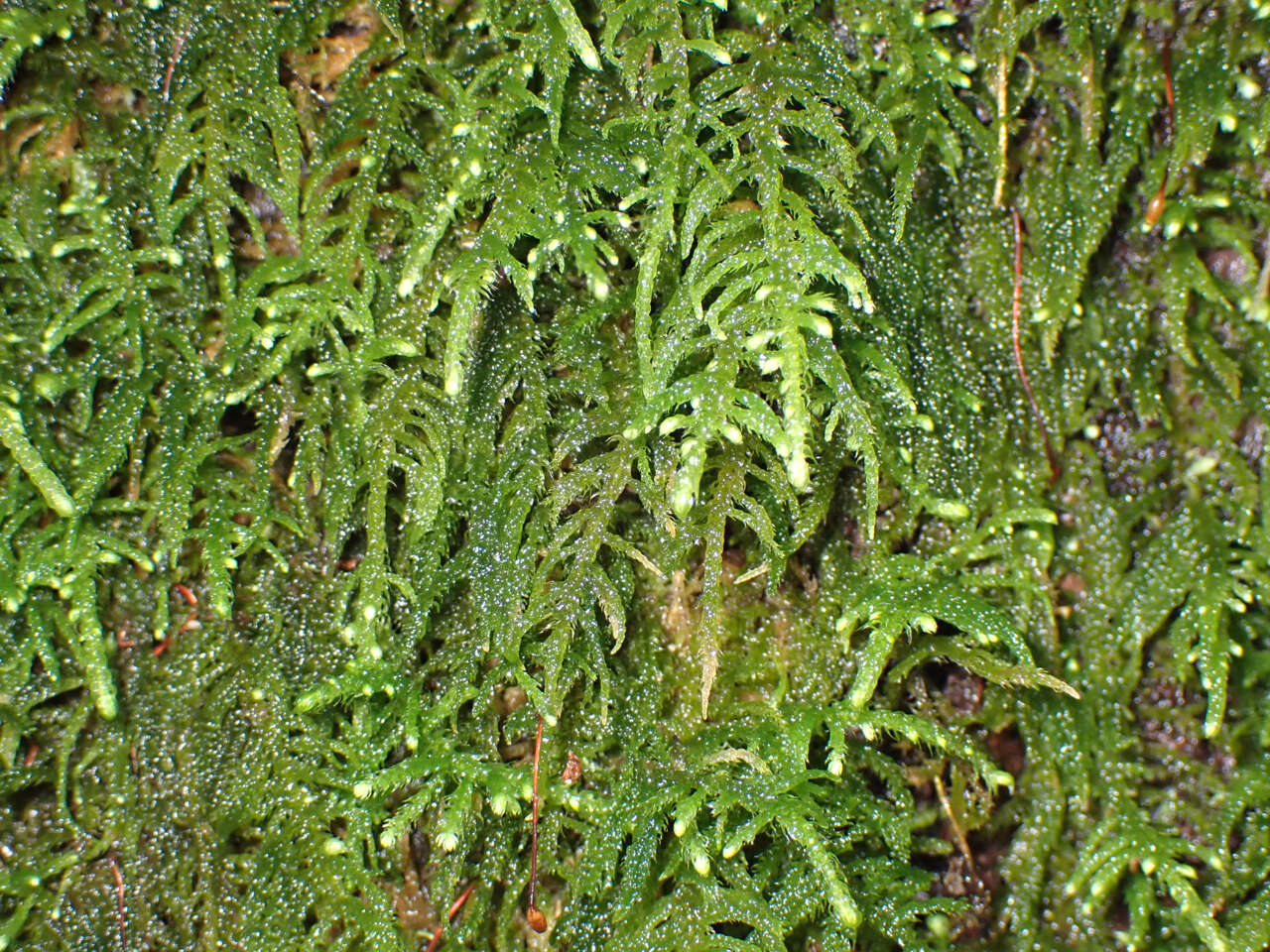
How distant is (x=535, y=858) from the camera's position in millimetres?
1464

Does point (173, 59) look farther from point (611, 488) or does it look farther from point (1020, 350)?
point (1020, 350)

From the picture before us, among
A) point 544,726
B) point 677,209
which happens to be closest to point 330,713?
point 544,726

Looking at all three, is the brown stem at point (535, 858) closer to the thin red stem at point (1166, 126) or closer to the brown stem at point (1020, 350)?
the brown stem at point (1020, 350)

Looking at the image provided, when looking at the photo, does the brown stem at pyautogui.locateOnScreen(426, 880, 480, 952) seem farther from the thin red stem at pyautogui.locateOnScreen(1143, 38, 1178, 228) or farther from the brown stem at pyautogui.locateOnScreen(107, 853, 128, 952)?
the thin red stem at pyautogui.locateOnScreen(1143, 38, 1178, 228)

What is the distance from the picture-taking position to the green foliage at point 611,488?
1.40 m

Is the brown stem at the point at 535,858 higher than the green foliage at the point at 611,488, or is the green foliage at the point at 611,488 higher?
the green foliage at the point at 611,488

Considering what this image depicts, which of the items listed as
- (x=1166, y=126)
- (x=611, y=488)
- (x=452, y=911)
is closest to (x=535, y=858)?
(x=452, y=911)

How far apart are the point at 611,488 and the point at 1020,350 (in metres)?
0.84

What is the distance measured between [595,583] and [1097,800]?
3.43 ft

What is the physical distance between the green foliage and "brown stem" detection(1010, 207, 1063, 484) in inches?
0.4

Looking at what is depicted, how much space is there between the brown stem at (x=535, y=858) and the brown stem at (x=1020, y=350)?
109 cm

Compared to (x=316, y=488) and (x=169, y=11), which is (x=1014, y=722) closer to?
(x=316, y=488)

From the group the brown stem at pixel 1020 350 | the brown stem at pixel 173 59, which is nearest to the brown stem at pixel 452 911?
the brown stem at pixel 1020 350

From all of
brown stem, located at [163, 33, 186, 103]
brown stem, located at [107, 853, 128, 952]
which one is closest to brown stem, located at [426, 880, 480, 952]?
brown stem, located at [107, 853, 128, 952]
